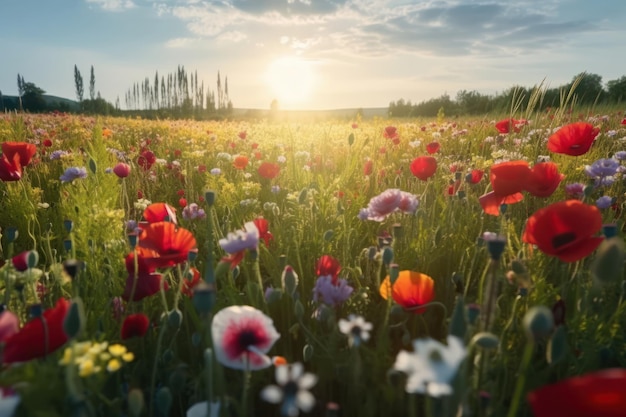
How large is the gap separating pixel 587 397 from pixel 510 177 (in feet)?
4.15

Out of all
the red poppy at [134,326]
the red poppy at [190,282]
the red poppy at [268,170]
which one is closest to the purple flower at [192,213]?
the red poppy at [268,170]

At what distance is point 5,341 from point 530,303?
130 cm

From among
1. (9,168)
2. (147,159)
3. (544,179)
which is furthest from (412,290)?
(147,159)

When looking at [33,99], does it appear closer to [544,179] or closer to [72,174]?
[72,174]

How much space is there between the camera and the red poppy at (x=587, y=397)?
1.50 ft

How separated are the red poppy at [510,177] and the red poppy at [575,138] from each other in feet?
2.04

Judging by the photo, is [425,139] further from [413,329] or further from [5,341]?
[5,341]

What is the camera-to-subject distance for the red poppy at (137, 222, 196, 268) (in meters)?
1.29

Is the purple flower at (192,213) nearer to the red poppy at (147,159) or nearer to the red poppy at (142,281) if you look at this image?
the red poppy at (142,281)

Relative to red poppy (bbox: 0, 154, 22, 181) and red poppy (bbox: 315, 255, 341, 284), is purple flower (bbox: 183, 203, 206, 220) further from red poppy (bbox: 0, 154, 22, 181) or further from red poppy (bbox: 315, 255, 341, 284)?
red poppy (bbox: 315, 255, 341, 284)

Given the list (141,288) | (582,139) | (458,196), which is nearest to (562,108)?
(582,139)

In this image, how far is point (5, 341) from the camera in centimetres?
79

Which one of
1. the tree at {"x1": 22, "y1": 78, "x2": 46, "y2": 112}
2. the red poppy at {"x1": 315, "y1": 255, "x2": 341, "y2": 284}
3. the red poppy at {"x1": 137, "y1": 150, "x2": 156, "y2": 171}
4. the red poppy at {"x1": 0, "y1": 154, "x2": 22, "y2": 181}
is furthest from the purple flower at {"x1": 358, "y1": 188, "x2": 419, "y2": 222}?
the tree at {"x1": 22, "y1": 78, "x2": 46, "y2": 112}

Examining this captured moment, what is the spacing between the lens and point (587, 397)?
1.52 feet
